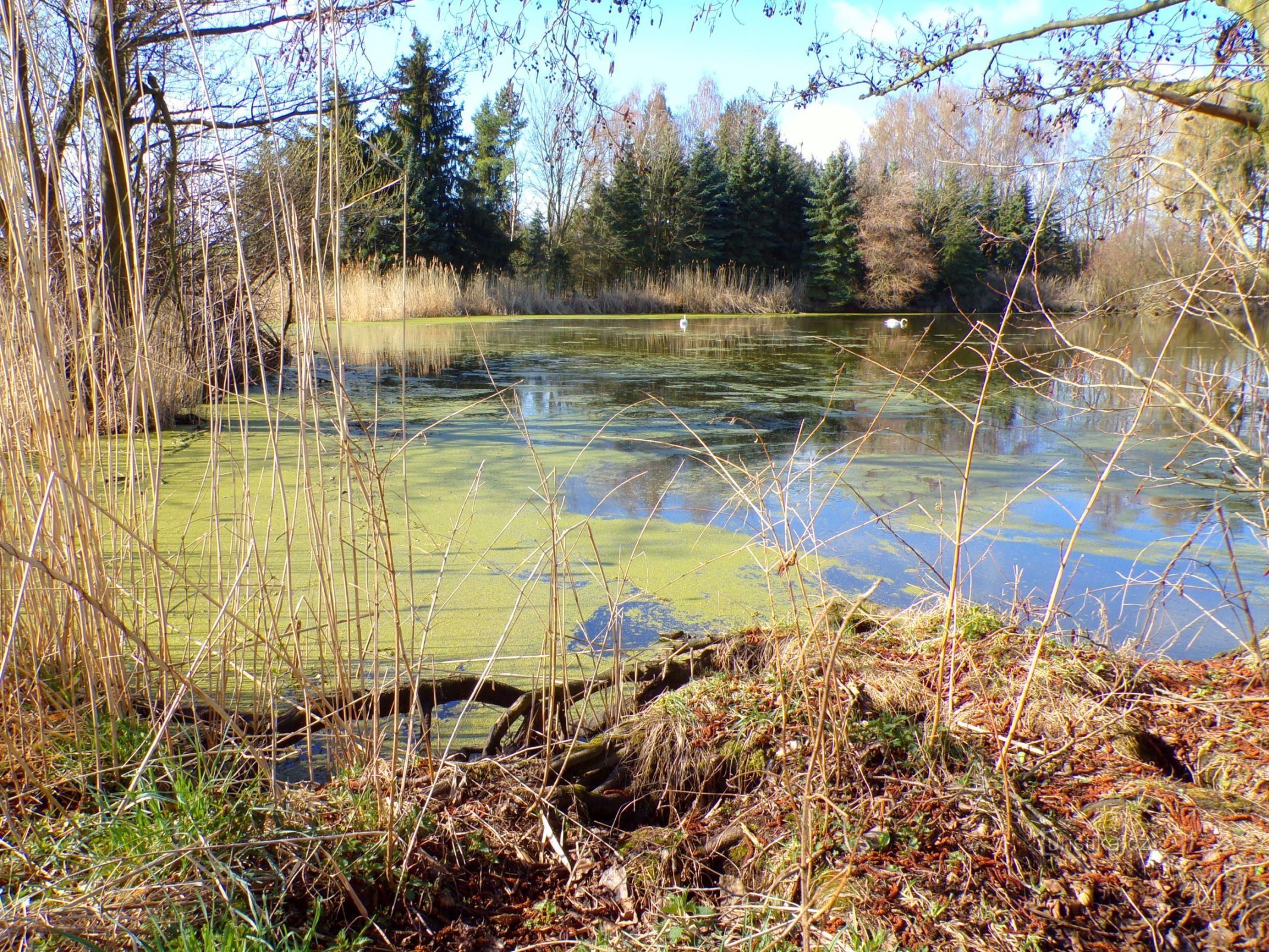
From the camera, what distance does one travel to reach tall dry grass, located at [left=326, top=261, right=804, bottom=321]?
563 inches

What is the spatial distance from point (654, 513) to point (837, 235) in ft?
72.9

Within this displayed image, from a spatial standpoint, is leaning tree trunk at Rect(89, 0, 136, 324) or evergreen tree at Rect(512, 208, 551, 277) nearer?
leaning tree trunk at Rect(89, 0, 136, 324)

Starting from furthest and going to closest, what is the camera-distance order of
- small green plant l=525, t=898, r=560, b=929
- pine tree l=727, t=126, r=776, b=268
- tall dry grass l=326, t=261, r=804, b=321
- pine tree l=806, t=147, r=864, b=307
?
pine tree l=727, t=126, r=776, b=268 → pine tree l=806, t=147, r=864, b=307 → tall dry grass l=326, t=261, r=804, b=321 → small green plant l=525, t=898, r=560, b=929

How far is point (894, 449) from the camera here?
5.13 metres

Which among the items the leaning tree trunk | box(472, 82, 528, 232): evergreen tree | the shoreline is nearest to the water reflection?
the shoreline

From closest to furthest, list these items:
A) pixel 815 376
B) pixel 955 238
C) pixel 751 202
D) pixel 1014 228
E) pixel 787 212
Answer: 1. pixel 815 376
2. pixel 1014 228
3. pixel 955 238
4. pixel 751 202
5. pixel 787 212

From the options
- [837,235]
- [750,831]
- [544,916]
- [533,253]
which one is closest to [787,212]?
[837,235]

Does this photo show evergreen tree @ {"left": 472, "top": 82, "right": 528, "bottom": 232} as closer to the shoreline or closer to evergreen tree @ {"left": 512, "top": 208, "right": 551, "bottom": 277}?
evergreen tree @ {"left": 512, "top": 208, "right": 551, "bottom": 277}

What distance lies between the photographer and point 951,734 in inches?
60.1

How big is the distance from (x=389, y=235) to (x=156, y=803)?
17336 mm

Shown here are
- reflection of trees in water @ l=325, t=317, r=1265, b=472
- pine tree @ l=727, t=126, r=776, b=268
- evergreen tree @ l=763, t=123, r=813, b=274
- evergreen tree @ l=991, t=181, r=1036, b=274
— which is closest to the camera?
evergreen tree @ l=991, t=181, r=1036, b=274

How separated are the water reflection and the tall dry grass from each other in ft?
9.39

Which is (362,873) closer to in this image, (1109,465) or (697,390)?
(1109,465)

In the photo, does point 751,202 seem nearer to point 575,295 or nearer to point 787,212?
point 787,212
